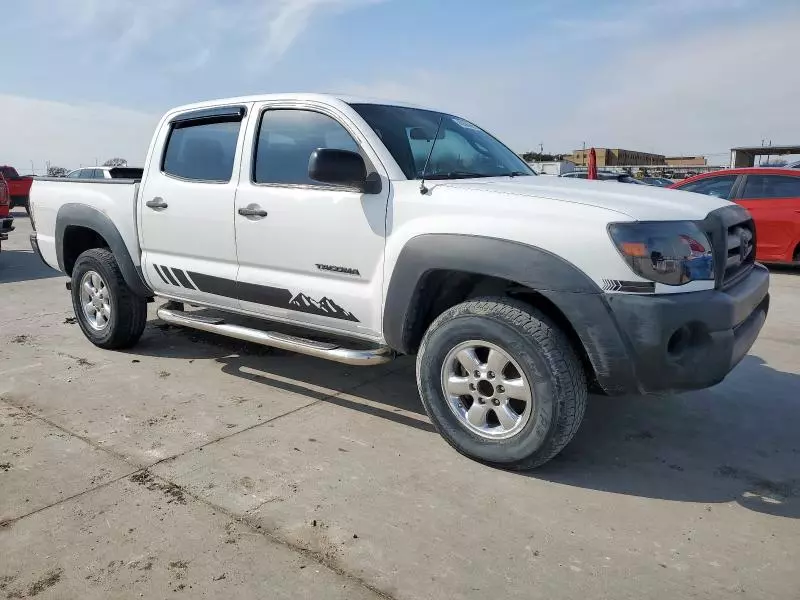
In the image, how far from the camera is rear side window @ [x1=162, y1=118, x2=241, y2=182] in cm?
417

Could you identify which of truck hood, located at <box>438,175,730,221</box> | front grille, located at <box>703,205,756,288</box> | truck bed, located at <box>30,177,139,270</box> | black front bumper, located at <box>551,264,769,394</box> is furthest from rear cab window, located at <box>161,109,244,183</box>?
front grille, located at <box>703,205,756,288</box>

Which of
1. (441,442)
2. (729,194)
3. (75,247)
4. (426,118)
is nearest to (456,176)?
(426,118)

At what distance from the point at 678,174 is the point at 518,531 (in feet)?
123

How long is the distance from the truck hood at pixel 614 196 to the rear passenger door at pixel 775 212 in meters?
6.53

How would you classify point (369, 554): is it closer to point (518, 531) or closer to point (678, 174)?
point (518, 531)

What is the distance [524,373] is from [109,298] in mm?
3555

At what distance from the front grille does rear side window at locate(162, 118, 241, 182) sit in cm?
284

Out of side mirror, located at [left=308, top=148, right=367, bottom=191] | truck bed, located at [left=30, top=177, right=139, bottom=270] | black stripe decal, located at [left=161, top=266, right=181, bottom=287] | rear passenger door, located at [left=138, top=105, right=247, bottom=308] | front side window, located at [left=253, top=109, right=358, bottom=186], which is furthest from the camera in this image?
truck bed, located at [left=30, top=177, right=139, bottom=270]

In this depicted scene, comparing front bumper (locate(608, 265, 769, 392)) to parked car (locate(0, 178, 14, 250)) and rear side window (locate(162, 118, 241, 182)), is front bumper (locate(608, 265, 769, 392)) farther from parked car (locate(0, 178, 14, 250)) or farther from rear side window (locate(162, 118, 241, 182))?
parked car (locate(0, 178, 14, 250))

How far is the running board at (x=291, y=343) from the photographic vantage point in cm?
351

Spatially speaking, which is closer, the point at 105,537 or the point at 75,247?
the point at 105,537

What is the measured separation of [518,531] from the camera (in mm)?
2646

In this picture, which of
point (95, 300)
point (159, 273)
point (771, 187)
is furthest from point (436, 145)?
point (771, 187)

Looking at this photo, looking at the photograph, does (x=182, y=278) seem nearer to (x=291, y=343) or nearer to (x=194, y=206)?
(x=194, y=206)
